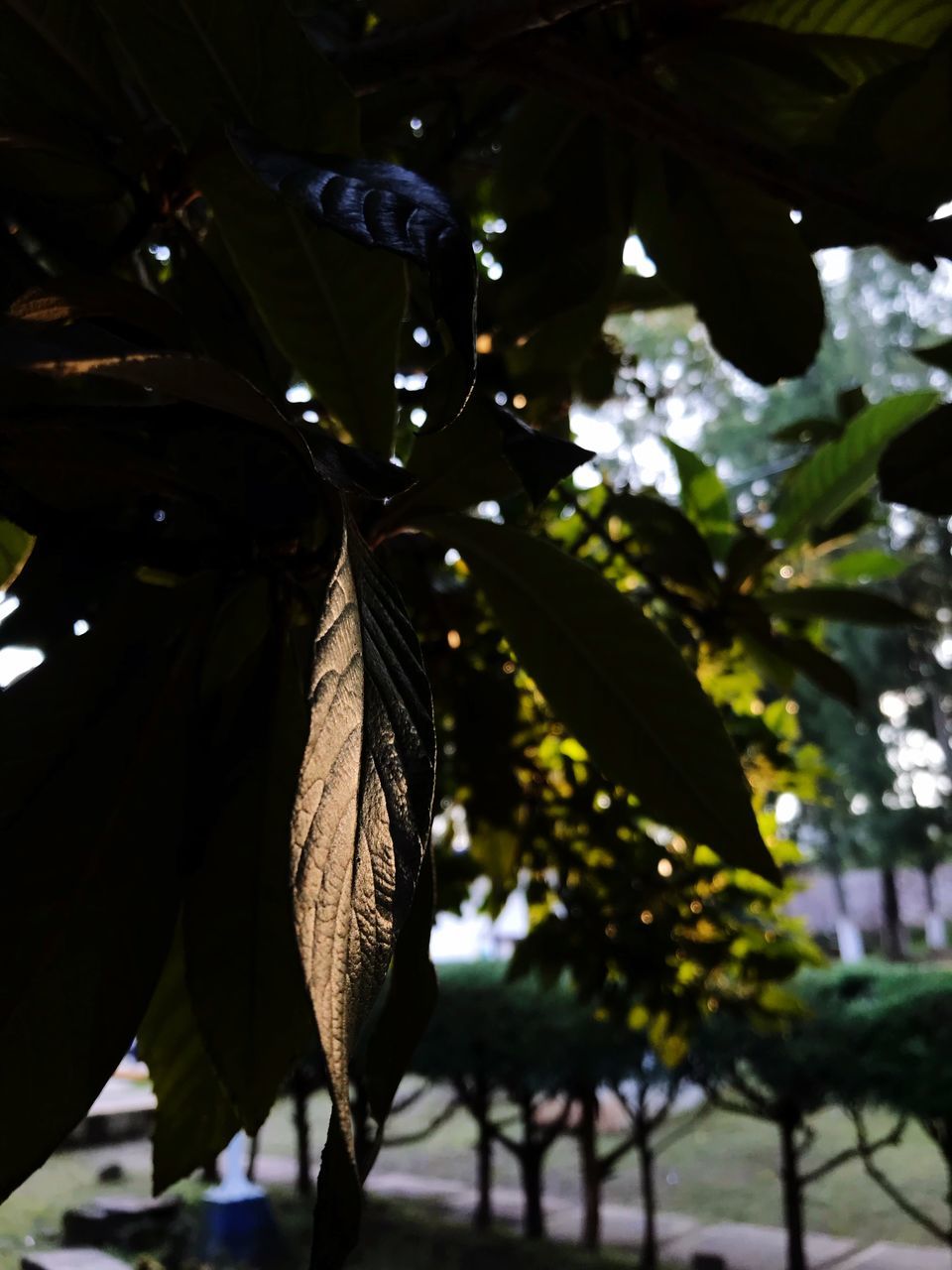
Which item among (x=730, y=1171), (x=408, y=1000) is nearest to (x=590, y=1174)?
(x=730, y=1171)

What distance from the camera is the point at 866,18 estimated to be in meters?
0.47

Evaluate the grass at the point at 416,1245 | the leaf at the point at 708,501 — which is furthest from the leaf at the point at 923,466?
the grass at the point at 416,1245

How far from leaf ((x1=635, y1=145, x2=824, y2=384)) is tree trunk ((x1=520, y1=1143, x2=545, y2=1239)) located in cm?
353

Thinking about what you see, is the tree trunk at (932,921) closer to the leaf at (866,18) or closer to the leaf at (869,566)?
the leaf at (869,566)

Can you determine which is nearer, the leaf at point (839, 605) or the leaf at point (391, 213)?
the leaf at point (391, 213)

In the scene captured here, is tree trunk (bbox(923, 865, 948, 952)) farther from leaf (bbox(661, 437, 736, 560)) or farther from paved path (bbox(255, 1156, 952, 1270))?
leaf (bbox(661, 437, 736, 560))

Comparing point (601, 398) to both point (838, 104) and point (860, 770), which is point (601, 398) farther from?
point (860, 770)

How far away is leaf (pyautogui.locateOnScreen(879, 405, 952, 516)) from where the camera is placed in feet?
1.45

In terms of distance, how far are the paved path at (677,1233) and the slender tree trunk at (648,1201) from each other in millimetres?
70

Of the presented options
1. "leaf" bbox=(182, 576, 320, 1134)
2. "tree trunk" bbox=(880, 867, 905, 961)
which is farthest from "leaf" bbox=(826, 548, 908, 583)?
"tree trunk" bbox=(880, 867, 905, 961)

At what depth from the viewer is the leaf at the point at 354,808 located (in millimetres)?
177

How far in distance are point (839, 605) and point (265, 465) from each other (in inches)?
20.6

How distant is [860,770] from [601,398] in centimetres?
685

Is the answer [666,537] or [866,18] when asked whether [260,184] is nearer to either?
[866,18]
